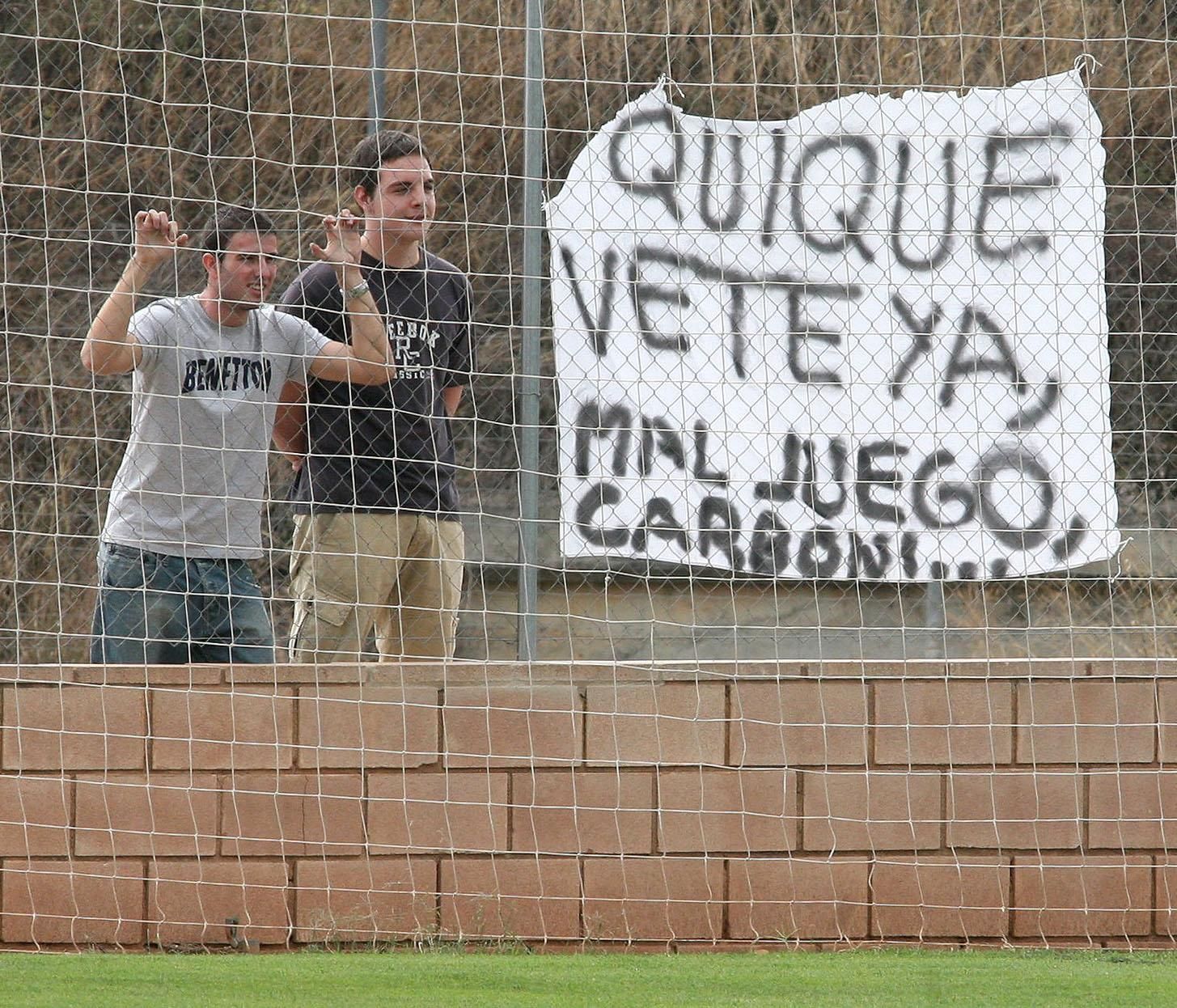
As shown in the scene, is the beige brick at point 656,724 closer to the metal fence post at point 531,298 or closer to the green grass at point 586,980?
the metal fence post at point 531,298

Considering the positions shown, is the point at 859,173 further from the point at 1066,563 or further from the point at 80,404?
the point at 80,404

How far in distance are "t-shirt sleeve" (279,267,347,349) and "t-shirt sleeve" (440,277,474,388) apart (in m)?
0.27

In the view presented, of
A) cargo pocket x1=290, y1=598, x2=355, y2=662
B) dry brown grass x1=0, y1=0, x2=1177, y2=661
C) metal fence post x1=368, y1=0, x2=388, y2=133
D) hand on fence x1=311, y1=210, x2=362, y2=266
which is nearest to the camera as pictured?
hand on fence x1=311, y1=210, x2=362, y2=266

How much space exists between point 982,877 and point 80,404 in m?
2.51

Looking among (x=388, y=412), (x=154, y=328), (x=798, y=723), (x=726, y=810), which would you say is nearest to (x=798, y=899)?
(x=726, y=810)

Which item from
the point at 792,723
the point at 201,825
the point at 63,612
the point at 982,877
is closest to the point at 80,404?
the point at 63,612

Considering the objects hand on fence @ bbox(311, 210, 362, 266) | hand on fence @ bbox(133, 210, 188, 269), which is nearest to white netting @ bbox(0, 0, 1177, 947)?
hand on fence @ bbox(311, 210, 362, 266)

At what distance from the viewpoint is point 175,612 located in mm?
3699

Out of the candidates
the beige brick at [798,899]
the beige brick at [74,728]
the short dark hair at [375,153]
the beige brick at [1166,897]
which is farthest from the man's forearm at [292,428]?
the beige brick at [1166,897]

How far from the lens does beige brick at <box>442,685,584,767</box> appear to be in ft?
12.4

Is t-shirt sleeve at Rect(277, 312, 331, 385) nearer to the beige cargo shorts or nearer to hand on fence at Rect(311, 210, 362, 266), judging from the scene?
hand on fence at Rect(311, 210, 362, 266)

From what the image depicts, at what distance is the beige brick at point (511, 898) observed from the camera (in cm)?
374

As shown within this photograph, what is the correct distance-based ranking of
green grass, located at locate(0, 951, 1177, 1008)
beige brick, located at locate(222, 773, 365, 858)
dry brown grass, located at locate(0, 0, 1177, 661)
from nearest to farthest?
1. green grass, located at locate(0, 951, 1177, 1008)
2. beige brick, located at locate(222, 773, 365, 858)
3. dry brown grass, located at locate(0, 0, 1177, 661)

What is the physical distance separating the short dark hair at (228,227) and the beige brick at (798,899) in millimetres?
1839
